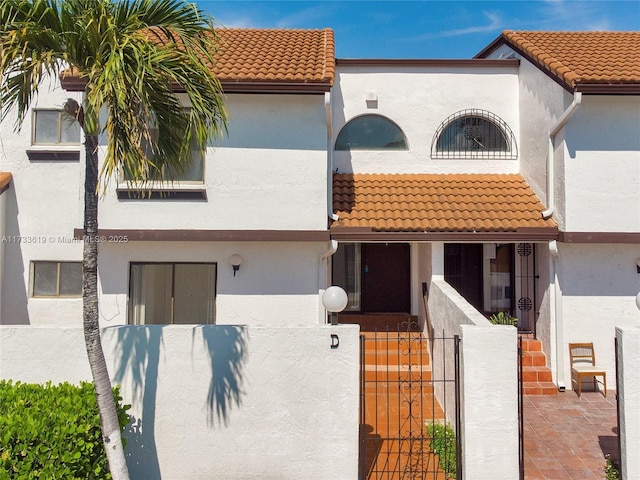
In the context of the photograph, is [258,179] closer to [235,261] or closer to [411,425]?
[235,261]

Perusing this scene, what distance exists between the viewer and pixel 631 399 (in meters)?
A: 6.13

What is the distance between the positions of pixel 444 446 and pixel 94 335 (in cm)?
548

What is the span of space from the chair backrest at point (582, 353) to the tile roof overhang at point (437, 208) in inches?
103

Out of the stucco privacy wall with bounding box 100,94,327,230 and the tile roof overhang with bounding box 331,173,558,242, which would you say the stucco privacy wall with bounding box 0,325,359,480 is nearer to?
the stucco privacy wall with bounding box 100,94,327,230

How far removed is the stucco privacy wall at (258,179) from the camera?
9.88 metres

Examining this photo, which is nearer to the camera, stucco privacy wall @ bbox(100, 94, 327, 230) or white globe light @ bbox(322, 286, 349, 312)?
white globe light @ bbox(322, 286, 349, 312)

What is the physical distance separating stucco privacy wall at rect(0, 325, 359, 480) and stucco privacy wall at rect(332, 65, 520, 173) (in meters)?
7.43

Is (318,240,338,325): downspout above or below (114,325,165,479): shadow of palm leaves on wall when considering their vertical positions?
above

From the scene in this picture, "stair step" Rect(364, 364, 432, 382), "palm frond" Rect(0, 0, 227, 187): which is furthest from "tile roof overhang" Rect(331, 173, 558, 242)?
"palm frond" Rect(0, 0, 227, 187)

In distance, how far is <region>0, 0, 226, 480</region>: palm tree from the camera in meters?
4.83

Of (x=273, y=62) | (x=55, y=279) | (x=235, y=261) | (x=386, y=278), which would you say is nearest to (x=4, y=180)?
(x=55, y=279)

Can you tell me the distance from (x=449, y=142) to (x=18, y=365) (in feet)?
37.4

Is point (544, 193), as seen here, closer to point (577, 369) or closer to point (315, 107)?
point (577, 369)

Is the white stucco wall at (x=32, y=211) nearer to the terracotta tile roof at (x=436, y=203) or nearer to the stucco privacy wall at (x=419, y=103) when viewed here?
the terracotta tile roof at (x=436, y=203)
